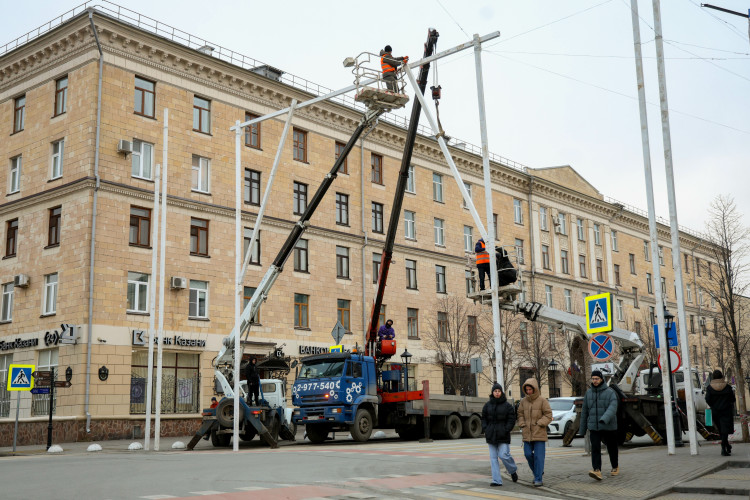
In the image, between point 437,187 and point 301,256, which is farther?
point 437,187

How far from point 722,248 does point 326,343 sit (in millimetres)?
18354

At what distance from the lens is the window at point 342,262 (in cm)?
4050

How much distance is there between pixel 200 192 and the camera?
113 feet

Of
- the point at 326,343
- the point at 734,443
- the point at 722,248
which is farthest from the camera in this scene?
the point at 326,343

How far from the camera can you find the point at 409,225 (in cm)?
4519

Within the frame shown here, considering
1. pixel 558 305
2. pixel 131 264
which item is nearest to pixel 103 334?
pixel 131 264

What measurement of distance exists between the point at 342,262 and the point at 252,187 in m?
6.69

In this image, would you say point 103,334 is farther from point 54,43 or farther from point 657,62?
point 657,62

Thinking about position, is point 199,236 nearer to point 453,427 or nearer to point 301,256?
point 301,256

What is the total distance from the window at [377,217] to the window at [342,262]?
2.72 metres

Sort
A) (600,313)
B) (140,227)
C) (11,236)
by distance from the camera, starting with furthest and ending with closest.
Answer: (11,236), (140,227), (600,313)

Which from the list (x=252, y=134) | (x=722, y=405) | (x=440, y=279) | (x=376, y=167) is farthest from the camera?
(x=440, y=279)


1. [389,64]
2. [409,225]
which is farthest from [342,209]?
[389,64]

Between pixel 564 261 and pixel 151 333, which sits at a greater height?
pixel 564 261
